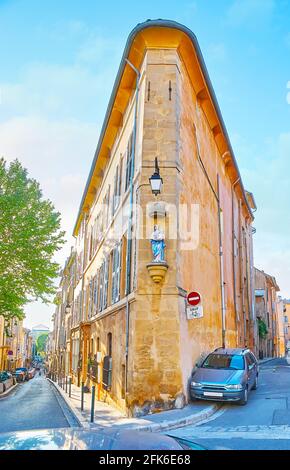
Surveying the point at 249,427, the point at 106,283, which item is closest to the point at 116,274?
the point at 106,283

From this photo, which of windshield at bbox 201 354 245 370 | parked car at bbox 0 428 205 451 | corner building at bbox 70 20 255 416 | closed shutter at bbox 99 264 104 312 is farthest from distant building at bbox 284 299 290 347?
parked car at bbox 0 428 205 451

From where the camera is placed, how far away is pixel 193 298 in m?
12.6

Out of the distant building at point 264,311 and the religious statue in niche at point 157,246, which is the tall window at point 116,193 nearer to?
the religious statue in niche at point 157,246

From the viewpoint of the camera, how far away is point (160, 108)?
1360 centimetres

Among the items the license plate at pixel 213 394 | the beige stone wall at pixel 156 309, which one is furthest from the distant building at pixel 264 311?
the beige stone wall at pixel 156 309

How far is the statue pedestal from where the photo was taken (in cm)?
1176

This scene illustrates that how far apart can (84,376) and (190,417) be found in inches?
582

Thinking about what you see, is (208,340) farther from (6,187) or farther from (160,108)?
(6,187)

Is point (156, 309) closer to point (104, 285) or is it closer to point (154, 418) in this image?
point (154, 418)

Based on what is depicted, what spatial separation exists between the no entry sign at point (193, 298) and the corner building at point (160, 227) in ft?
1.01

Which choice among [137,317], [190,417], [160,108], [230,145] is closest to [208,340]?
[137,317]

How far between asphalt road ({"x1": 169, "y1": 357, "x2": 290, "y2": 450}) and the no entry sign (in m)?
2.93

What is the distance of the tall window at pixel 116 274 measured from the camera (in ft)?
50.5

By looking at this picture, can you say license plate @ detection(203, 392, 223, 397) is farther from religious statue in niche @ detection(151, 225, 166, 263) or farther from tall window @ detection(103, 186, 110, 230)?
tall window @ detection(103, 186, 110, 230)
